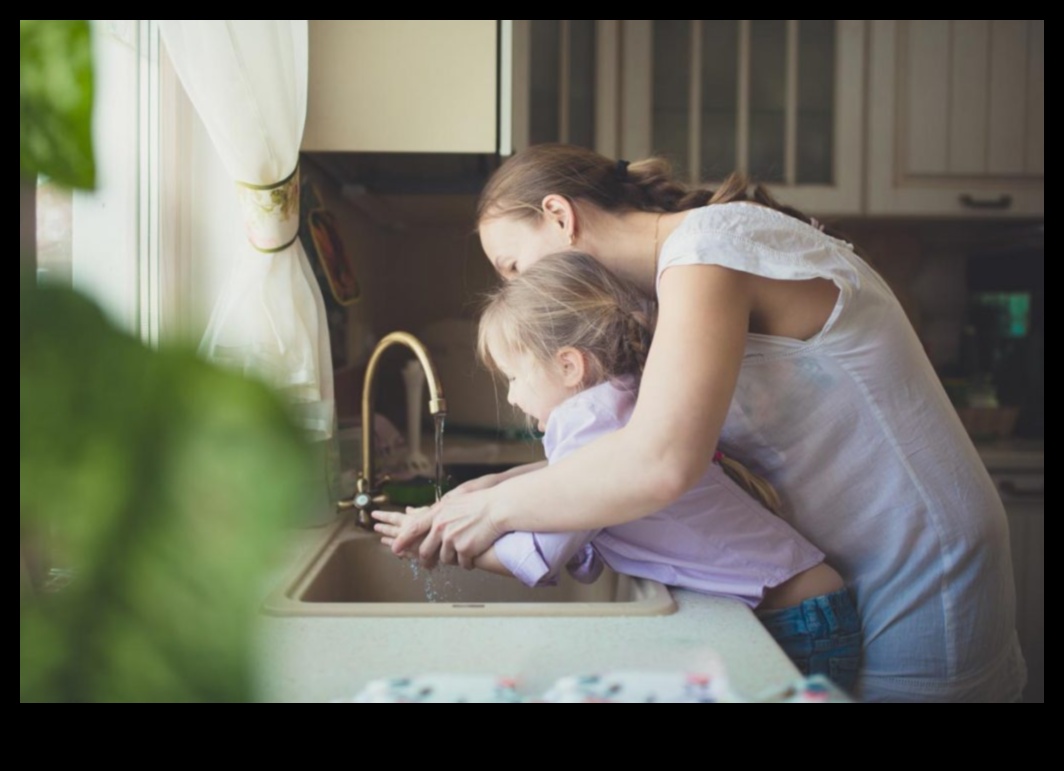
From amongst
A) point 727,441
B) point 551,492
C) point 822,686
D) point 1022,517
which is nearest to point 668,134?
point 1022,517

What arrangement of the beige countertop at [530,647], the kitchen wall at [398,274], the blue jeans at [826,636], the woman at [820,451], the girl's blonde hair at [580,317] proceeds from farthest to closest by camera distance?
1. the kitchen wall at [398,274]
2. the girl's blonde hair at [580,317]
3. the blue jeans at [826,636]
4. the woman at [820,451]
5. the beige countertop at [530,647]

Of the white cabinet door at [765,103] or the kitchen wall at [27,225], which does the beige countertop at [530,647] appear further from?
the white cabinet door at [765,103]

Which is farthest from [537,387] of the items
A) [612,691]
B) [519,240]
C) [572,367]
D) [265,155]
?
[612,691]

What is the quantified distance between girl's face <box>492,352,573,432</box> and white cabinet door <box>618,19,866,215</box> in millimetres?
1254

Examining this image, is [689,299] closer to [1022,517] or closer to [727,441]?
[727,441]

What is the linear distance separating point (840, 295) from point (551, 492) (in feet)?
1.07

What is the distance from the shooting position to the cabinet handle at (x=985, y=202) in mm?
2264

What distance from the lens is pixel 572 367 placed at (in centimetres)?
109

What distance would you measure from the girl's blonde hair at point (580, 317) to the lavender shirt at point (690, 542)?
0.07 meters

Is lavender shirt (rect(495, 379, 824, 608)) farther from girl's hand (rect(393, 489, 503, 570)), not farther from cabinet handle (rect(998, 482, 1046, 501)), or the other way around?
cabinet handle (rect(998, 482, 1046, 501))

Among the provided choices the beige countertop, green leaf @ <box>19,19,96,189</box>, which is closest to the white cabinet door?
the beige countertop

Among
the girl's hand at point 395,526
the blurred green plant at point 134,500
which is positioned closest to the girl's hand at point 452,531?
the girl's hand at point 395,526

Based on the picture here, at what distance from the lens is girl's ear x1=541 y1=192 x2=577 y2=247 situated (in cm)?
110

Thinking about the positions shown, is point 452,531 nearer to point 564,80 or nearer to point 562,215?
point 562,215
